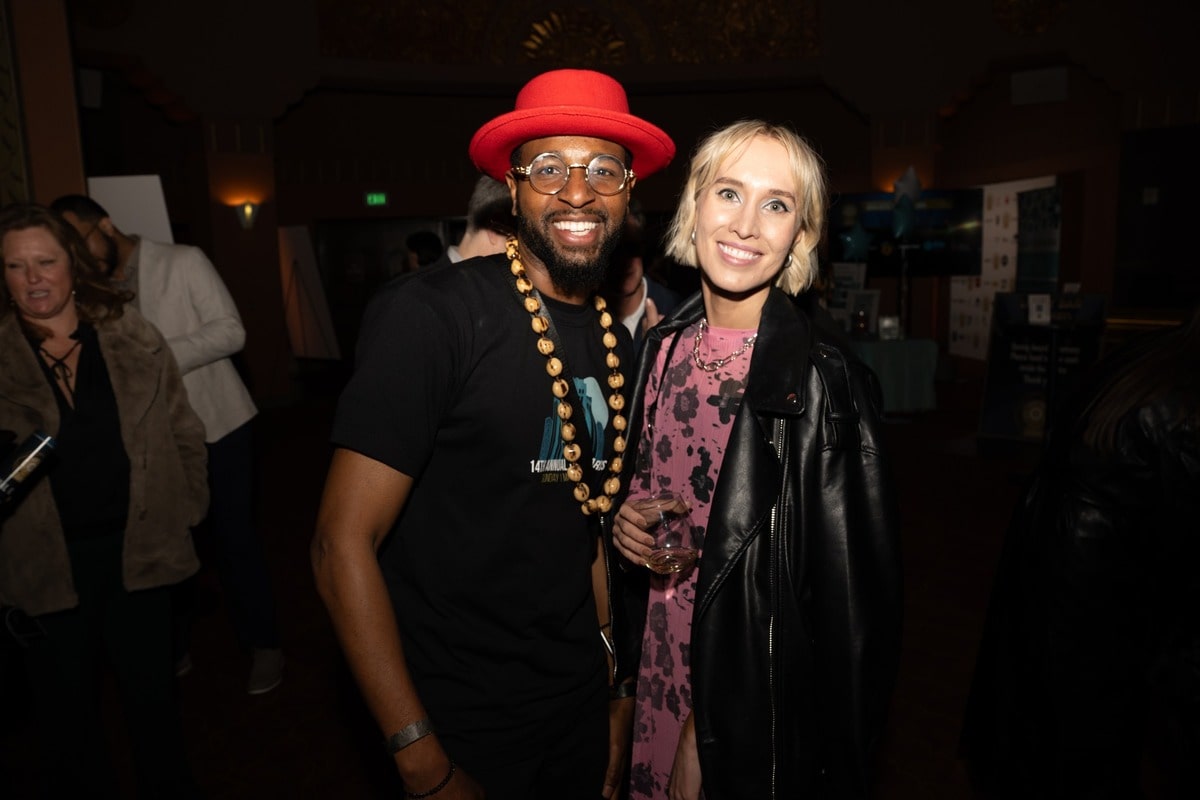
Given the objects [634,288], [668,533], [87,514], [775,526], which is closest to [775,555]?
[775,526]

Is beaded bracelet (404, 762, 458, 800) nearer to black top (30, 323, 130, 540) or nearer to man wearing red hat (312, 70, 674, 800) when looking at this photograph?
man wearing red hat (312, 70, 674, 800)

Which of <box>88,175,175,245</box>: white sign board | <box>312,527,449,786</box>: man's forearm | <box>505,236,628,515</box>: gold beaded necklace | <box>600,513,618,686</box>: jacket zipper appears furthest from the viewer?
<box>88,175,175,245</box>: white sign board

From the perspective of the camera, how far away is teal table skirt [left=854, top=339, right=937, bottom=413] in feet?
26.9

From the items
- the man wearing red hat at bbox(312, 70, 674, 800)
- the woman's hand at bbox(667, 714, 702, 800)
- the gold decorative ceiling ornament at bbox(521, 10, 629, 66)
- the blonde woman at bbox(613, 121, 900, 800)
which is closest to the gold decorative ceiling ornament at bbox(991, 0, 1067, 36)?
the gold decorative ceiling ornament at bbox(521, 10, 629, 66)

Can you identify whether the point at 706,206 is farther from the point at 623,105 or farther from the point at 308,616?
the point at 308,616

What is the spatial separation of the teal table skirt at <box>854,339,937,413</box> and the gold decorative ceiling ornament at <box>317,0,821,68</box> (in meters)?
5.61

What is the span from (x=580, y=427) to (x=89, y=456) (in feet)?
5.11

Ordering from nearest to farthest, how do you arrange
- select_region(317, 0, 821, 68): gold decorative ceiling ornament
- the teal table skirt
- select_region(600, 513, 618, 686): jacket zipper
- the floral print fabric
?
1. the floral print fabric
2. select_region(600, 513, 618, 686): jacket zipper
3. the teal table skirt
4. select_region(317, 0, 821, 68): gold decorative ceiling ornament

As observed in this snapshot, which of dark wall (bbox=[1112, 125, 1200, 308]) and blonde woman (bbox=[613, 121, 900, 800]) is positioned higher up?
dark wall (bbox=[1112, 125, 1200, 308])

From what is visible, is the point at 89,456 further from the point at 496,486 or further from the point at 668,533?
the point at 668,533

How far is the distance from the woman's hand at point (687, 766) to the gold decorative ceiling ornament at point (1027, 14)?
1169cm

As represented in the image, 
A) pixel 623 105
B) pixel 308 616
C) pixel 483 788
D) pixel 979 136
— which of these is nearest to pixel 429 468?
pixel 483 788

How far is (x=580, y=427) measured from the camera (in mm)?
1595

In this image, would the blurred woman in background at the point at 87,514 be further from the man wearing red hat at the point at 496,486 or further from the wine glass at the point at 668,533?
the wine glass at the point at 668,533
